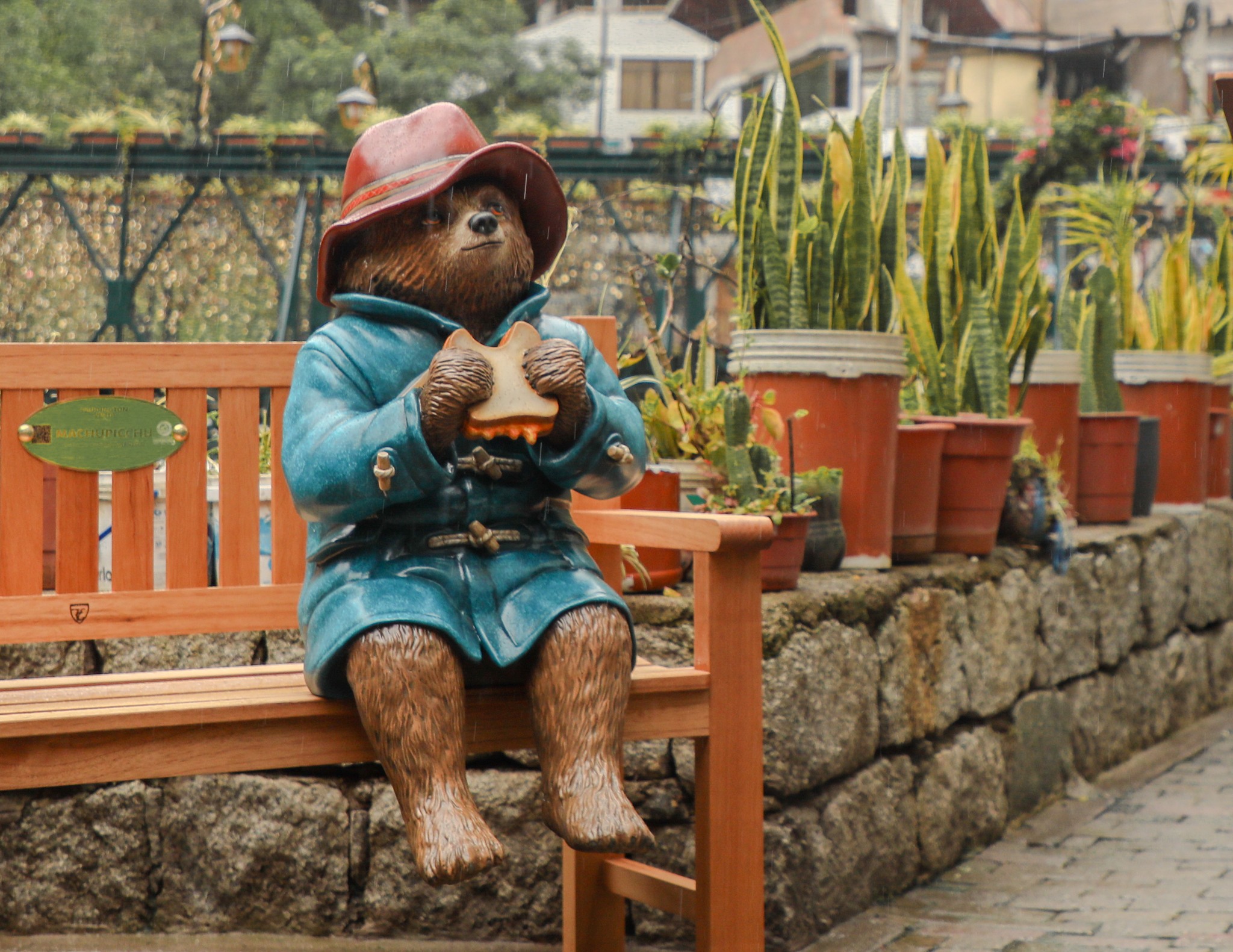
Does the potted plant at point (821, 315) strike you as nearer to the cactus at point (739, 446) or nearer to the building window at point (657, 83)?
the cactus at point (739, 446)

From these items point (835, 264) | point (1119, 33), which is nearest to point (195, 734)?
point (835, 264)

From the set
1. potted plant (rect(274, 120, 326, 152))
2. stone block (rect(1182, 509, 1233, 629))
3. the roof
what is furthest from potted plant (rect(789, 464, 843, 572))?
the roof

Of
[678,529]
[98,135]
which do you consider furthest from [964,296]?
[98,135]

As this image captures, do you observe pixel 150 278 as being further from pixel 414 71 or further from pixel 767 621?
pixel 767 621

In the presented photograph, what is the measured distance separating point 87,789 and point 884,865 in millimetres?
1605

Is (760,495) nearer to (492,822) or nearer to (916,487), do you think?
(916,487)

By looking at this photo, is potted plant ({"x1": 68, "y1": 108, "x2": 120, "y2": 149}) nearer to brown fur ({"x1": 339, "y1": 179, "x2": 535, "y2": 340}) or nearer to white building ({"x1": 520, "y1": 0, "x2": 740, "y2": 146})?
brown fur ({"x1": 339, "y1": 179, "x2": 535, "y2": 340})

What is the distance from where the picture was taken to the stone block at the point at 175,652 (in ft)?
8.74

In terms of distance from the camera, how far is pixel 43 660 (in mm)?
2648

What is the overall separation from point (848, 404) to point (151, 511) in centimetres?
151

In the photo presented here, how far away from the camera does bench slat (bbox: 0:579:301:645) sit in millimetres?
2230

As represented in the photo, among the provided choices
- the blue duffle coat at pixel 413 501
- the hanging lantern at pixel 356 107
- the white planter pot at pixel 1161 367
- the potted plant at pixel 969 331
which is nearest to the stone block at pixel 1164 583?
the white planter pot at pixel 1161 367

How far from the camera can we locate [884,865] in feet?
9.30

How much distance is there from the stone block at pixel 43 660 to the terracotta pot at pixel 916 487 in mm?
1844
